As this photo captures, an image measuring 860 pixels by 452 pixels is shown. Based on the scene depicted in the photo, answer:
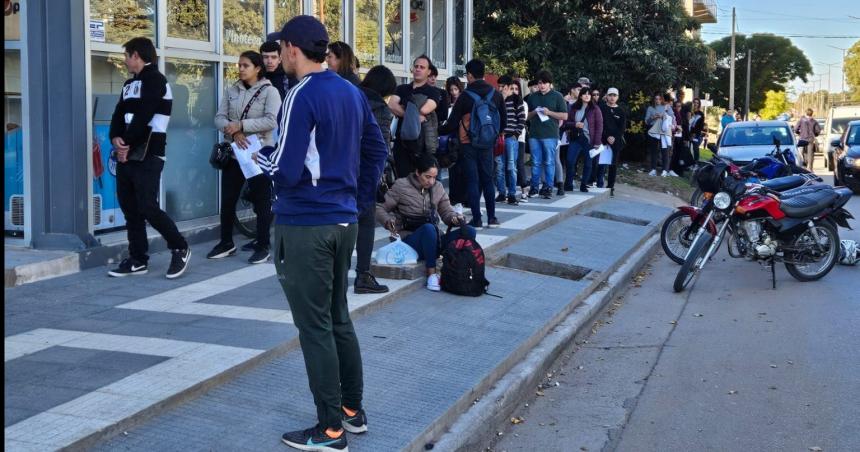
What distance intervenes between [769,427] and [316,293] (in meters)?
2.78

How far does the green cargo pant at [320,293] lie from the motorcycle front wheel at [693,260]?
5862 mm

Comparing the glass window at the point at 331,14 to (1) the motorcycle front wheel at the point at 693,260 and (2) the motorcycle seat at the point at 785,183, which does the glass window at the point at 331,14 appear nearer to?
(1) the motorcycle front wheel at the point at 693,260

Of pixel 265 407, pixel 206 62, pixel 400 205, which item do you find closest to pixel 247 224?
pixel 206 62

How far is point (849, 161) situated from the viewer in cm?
2092

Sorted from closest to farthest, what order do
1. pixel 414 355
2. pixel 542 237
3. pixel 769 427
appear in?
pixel 769 427, pixel 414 355, pixel 542 237

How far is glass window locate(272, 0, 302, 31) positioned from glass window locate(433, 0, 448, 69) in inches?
197

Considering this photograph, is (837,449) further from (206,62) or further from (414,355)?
(206,62)

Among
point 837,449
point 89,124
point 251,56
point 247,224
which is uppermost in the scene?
point 251,56

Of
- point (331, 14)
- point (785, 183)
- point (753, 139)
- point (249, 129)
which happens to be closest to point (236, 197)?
point (249, 129)

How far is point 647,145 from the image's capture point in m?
24.7

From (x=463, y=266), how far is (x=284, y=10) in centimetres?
480

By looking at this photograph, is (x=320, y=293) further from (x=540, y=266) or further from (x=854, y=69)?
(x=854, y=69)

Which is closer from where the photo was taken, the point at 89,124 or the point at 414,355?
the point at 414,355

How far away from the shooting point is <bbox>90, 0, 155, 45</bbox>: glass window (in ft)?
28.7
